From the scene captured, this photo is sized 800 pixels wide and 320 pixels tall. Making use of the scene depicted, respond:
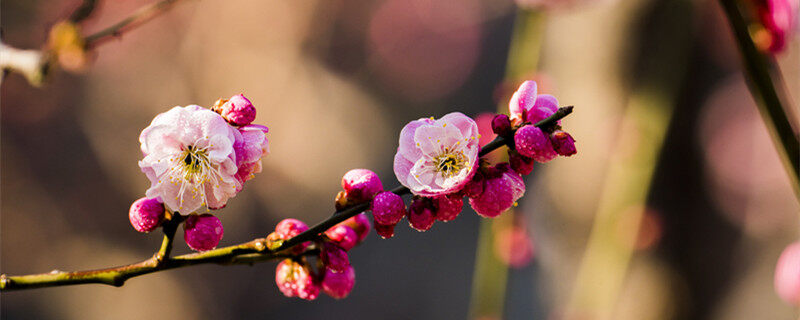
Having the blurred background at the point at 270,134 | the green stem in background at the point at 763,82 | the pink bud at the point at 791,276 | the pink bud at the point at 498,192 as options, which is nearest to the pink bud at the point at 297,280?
the pink bud at the point at 498,192

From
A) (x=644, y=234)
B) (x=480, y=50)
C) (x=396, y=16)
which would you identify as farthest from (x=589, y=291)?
(x=396, y=16)

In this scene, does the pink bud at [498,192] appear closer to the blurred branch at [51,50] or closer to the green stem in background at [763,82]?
the green stem in background at [763,82]

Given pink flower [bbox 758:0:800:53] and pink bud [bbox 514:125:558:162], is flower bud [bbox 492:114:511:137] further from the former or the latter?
pink flower [bbox 758:0:800:53]

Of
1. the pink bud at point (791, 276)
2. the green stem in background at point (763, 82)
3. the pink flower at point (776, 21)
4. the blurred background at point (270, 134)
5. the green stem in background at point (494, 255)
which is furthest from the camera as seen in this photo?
the blurred background at point (270, 134)

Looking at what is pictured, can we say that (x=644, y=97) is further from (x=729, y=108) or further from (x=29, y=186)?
(x=29, y=186)

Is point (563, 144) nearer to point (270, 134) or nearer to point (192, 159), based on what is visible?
point (192, 159)
